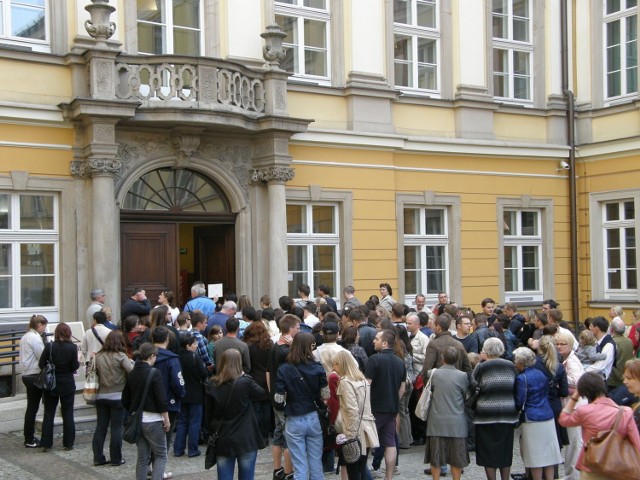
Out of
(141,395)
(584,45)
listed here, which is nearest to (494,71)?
(584,45)

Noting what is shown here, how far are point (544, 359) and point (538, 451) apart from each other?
0.89 m

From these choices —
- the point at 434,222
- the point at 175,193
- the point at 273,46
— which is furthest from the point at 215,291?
the point at 434,222

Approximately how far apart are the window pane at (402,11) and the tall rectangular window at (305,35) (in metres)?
1.69

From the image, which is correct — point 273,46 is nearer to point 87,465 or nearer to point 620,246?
point 87,465

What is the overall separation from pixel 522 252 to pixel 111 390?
40.6 ft

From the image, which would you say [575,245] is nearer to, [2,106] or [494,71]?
[494,71]

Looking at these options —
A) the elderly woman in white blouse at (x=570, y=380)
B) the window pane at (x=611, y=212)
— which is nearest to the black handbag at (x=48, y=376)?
the elderly woman in white blouse at (x=570, y=380)

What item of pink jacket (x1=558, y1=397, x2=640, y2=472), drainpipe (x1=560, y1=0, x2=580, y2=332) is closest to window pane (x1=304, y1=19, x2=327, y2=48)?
drainpipe (x1=560, y1=0, x2=580, y2=332)

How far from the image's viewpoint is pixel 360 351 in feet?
31.4

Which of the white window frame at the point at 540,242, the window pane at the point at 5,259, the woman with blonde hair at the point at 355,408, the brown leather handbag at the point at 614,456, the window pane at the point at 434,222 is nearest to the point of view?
the brown leather handbag at the point at 614,456

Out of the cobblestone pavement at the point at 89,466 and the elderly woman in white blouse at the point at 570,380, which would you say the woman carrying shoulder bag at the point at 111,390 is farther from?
the elderly woman in white blouse at the point at 570,380

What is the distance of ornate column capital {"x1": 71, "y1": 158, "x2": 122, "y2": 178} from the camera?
14.4m

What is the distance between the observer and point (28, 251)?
47.4ft

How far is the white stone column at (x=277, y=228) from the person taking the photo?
16062mm
